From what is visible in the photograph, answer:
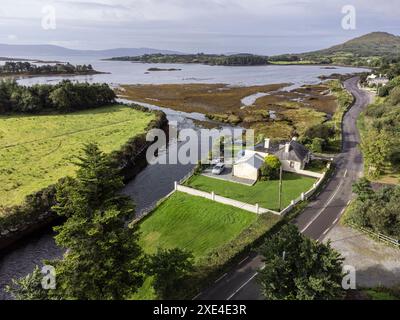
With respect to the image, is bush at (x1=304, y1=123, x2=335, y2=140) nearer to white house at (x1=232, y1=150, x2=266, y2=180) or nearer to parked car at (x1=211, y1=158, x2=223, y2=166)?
white house at (x1=232, y1=150, x2=266, y2=180)

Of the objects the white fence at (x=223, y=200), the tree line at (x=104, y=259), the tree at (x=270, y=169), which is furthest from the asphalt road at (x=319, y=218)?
the tree at (x=270, y=169)

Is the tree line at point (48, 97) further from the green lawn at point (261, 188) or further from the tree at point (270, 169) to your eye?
the tree at point (270, 169)

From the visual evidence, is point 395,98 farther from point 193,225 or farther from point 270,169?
point 193,225

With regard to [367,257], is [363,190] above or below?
above

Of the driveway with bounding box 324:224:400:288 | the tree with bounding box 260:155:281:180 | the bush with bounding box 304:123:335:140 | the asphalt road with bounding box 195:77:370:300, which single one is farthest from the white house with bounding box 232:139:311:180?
the driveway with bounding box 324:224:400:288

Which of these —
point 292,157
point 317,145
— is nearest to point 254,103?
point 317,145
